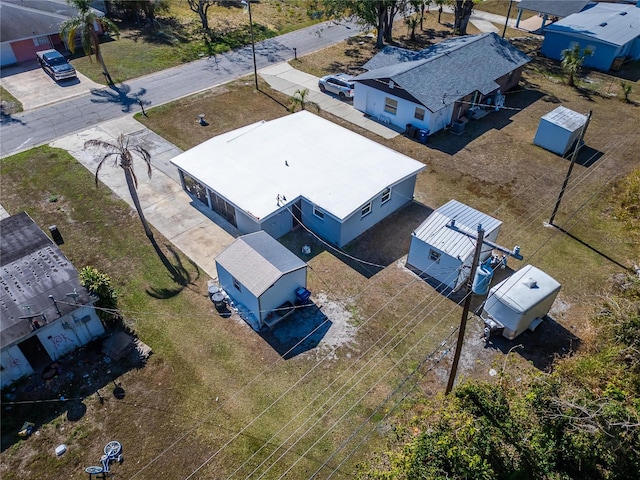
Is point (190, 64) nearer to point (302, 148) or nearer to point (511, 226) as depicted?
point (302, 148)

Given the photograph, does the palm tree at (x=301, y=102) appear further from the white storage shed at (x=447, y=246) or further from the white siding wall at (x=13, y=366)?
the white siding wall at (x=13, y=366)

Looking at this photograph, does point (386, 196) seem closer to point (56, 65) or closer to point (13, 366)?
point (13, 366)

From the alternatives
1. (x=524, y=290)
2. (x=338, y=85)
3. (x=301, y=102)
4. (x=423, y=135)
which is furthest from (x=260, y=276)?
(x=338, y=85)

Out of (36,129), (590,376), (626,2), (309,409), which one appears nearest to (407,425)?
(309,409)

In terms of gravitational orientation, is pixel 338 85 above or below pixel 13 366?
above

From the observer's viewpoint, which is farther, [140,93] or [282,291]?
[140,93]

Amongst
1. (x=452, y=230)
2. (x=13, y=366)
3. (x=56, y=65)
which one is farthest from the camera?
(x=56, y=65)
